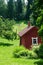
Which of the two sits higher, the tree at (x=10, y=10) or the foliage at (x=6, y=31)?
the tree at (x=10, y=10)

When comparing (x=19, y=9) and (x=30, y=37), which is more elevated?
(x=19, y=9)

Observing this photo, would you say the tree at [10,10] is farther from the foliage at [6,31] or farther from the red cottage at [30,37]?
the red cottage at [30,37]

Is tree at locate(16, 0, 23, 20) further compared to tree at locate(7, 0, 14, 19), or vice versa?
tree at locate(7, 0, 14, 19)

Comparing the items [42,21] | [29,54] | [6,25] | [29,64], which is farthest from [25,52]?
[6,25]

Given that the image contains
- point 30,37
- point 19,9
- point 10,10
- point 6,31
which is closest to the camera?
point 30,37

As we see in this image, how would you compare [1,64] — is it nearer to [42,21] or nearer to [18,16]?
[42,21]

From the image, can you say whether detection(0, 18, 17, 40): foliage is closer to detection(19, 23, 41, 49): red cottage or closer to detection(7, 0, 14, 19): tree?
detection(19, 23, 41, 49): red cottage

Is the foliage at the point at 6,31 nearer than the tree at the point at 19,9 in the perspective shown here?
Yes

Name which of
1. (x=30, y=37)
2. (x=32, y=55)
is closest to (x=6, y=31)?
(x=30, y=37)

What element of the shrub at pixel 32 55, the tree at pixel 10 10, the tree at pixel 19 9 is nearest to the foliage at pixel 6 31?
the shrub at pixel 32 55

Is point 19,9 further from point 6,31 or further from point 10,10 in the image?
point 6,31

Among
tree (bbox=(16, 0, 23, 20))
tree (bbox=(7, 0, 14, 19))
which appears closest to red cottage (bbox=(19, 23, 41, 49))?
tree (bbox=(16, 0, 23, 20))

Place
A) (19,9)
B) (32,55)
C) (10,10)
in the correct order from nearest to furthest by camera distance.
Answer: (32,55), (10,10), (19,9)

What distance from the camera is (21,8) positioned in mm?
118500
